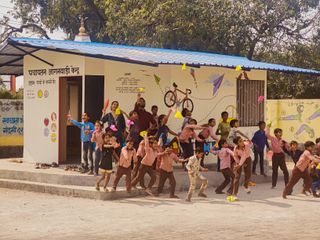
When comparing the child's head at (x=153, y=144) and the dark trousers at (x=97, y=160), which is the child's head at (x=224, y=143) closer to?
the child's head at (x=153, y=144)

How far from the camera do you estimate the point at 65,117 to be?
1504 cm

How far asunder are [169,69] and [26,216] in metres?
5.81

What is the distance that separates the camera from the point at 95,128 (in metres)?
12.9

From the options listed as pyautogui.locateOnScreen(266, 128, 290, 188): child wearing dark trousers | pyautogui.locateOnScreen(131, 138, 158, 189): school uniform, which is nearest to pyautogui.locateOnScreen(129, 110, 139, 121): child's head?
pyautogui.locateOnScreen(131, 138, 158, 189): school uniform

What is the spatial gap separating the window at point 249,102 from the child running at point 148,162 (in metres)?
4.44

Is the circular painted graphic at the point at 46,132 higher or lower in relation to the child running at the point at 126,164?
higher

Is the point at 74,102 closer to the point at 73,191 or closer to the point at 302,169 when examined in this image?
the point at 73,191

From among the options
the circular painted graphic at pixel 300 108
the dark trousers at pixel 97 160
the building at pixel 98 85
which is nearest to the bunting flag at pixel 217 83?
the building at pixel 98 85

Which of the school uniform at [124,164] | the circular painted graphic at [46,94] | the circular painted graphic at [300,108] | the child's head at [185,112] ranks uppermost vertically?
the circular painted graphic at [46,94]

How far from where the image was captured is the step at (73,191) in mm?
→ 12078

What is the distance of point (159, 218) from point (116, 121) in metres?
4.00

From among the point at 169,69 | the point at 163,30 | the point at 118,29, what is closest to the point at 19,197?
the point at 169,69

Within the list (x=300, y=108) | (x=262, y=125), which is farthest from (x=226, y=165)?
(x=300, y=108)

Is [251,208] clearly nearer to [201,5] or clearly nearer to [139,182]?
[139,182]
